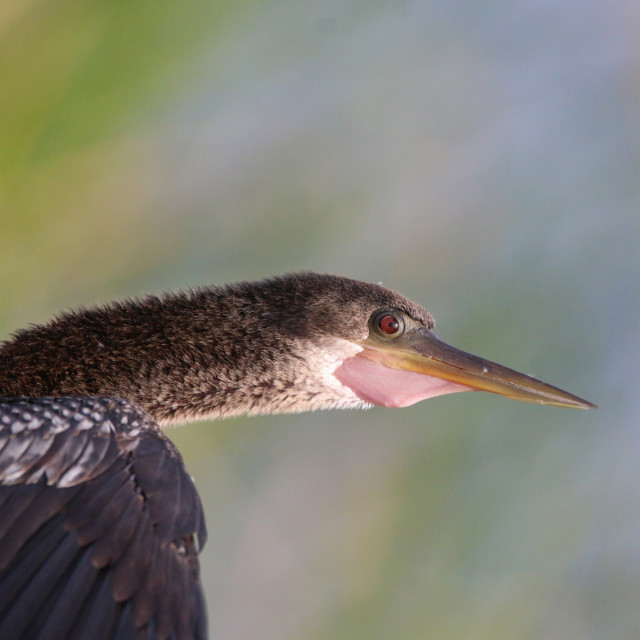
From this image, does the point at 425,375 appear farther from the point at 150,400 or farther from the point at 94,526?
the point at 94,526

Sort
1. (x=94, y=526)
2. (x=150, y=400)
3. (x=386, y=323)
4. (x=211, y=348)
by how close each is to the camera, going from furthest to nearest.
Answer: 1. (x=386, y=323)
2. (x=211, y=348)
3. (x=150, y=400)
4. (x=94, y=526)

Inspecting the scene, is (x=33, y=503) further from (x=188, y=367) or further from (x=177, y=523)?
(x=188, y=367)

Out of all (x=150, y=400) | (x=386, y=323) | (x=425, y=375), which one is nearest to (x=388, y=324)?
(x=386, y=323)

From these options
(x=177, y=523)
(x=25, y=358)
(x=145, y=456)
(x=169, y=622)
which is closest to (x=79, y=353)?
(x=25, y=358)

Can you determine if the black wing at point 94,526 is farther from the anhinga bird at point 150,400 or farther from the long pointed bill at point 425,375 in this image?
the long pointed bill at point 425,375

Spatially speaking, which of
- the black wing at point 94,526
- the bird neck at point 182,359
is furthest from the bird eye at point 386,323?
the black wing at point 94,526

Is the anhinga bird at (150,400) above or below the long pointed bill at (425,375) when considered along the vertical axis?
below

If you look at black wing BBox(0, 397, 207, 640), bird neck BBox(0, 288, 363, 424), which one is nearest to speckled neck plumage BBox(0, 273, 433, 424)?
bird neck BBox(0, 288, 363, 424)
